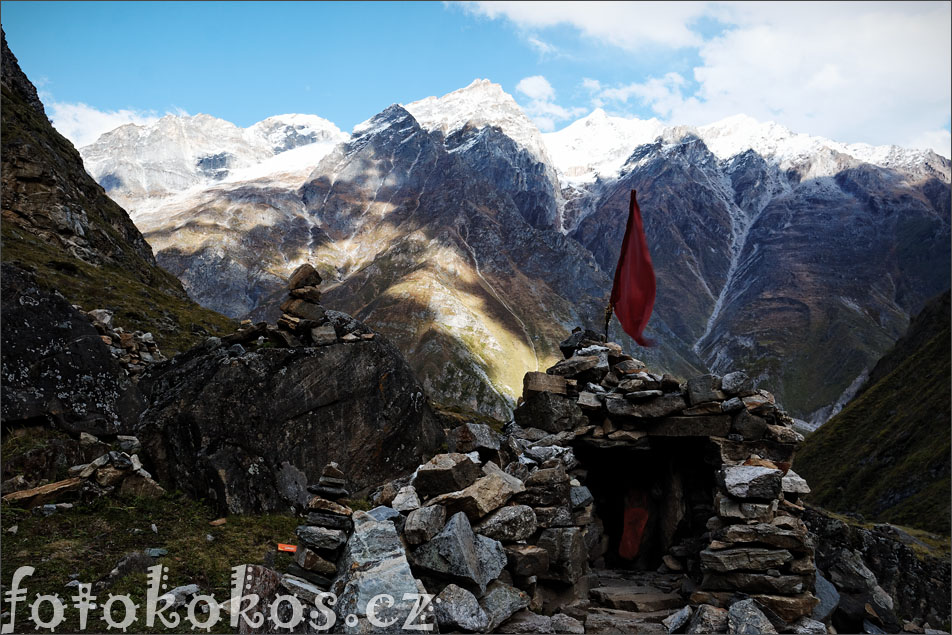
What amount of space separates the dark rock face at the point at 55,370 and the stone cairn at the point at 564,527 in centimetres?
1057

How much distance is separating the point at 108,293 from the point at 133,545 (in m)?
28.5

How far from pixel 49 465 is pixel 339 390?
8.26 m

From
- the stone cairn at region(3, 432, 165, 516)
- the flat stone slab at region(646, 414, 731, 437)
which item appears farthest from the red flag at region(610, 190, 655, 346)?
the stone cairn at region(3, 432, 165, 516)

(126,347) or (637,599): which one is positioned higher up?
(126,347)

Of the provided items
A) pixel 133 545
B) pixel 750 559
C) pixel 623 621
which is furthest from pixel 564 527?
pixel 133 545

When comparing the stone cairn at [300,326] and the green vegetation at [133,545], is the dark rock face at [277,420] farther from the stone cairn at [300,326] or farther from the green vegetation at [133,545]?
the green vegetation at [133,545]

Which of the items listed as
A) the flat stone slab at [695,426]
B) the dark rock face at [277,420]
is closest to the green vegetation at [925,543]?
the flat stone slab at [695,426]

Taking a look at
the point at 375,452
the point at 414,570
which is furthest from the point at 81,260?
the point at 414,570

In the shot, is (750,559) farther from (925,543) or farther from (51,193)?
(51,193)

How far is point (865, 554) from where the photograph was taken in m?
32.5

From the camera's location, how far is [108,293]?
35438 millimetres

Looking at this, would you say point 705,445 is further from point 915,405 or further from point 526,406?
point 915,405

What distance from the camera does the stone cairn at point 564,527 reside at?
11055 millimetres

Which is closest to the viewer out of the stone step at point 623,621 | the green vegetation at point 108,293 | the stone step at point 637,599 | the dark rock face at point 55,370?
the stone step at point 623,621
